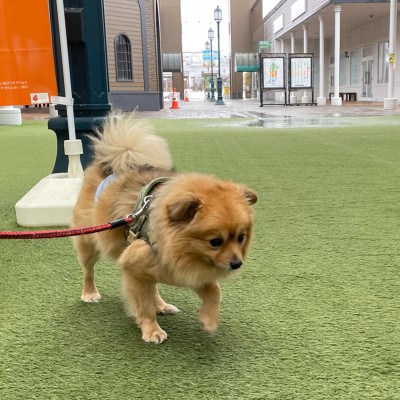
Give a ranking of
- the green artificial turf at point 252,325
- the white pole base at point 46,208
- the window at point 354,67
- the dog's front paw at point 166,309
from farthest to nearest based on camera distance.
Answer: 1. the window at point 354,67
2. the white pole base at point 46,208
3. the dog's front paw at point 166,309
4. the green artificial turf at point 252,325

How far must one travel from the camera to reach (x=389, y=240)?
280 cm

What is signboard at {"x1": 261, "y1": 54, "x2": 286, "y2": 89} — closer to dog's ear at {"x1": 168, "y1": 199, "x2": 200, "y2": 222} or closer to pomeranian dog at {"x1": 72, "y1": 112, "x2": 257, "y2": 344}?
pomeranian dog at {"x1": 72, "y1": 112, "x2": 257, "y2": 344}

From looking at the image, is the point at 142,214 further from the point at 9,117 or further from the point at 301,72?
the point at 301,72

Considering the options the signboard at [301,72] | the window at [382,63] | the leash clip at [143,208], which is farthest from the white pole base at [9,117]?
the window at [382,63]

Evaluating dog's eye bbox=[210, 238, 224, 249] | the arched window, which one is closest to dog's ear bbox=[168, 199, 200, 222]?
dog's eye bbox=[210, 238, 224, 249]

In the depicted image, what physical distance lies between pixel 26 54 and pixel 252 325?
A: 2627mm

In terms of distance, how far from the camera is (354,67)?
97.9 feet

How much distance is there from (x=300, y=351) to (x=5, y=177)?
4611 mm

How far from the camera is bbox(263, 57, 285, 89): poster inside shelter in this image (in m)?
22.7

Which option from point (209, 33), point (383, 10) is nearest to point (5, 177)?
point (383, 10)

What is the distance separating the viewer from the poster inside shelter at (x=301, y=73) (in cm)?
2306

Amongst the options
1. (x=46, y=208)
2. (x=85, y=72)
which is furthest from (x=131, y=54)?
(x=46, y=208)

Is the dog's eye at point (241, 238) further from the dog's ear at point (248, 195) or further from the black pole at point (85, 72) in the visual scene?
the black pole at point (85, 72)

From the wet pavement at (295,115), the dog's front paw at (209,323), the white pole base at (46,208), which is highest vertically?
the wet pavement at (295,115)
